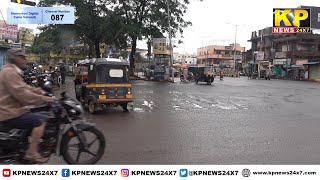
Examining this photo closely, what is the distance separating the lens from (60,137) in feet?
17.5

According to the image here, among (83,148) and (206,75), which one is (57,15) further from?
(83,148)

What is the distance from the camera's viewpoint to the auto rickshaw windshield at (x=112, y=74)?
12480 mm

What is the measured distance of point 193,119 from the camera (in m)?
11.2

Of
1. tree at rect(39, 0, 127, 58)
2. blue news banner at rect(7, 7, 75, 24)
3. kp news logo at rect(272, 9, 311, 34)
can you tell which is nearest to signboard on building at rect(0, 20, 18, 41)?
blue news banner at rect(7, 7, 75, 24)

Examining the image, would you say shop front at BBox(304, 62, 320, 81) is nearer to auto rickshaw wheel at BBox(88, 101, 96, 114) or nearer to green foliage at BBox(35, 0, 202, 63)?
green foliage at BBox(35, 0, 202, 63)

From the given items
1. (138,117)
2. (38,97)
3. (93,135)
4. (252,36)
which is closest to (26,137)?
(38,97)

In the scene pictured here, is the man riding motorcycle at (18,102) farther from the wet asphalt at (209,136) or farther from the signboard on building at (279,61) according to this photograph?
the signboard on building at (279,61)

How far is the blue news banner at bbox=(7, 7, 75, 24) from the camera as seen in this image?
20719 millimetres

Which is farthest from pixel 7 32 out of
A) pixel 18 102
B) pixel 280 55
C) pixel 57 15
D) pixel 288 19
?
pixel 280 55

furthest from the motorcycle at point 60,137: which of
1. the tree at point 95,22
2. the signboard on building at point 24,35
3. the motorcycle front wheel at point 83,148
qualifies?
the tree at point 95,22

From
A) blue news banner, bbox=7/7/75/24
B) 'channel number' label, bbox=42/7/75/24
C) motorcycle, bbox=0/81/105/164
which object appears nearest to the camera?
motorcycle, bbox=0/81/105/164
